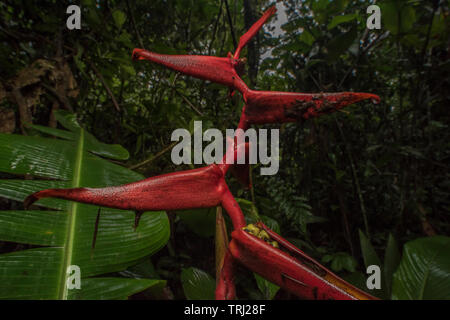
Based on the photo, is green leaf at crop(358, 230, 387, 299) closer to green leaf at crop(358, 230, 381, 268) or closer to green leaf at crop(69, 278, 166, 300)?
green leaf at crop(358, 230, 381, 268)

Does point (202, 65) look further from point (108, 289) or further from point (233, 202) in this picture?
point (108, 289)

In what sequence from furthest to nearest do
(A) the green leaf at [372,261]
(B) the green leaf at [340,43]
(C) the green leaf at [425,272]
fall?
1. (B) the green leaf at [340,43]
2. (A) the green leaf at [372,261]
3. (C) the green leaf at [425,272]

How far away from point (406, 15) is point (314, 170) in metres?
0.69

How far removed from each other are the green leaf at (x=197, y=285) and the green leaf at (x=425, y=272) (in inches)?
17.0

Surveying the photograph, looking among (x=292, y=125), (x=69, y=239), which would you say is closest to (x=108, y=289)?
(x=69, y=239)

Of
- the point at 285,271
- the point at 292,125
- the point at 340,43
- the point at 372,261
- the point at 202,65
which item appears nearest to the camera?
the point at 285,271

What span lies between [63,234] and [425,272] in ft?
2.44

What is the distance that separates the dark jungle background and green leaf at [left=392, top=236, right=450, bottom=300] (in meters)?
0.03

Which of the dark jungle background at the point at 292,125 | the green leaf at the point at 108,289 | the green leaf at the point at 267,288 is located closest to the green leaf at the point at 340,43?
the dark jungle background at the point at 292,125

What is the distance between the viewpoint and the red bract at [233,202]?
7.7 inches

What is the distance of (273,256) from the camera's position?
20 centimetres

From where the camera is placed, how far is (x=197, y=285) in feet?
1.74

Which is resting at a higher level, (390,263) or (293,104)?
(293,104)

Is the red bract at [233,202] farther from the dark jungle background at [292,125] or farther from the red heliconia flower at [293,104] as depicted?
the dark jungle background at [292,125]
